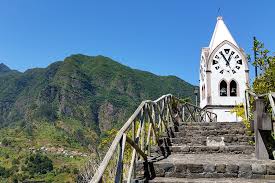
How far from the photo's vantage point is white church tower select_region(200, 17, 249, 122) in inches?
→ 1145

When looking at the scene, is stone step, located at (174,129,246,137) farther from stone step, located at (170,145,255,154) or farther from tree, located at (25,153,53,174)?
tree, located at (25,153,53,174)

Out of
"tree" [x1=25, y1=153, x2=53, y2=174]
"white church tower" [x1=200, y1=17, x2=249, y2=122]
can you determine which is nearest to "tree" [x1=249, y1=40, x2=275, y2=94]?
"white church tower" [x1=200, y1=17, x2=249, y2=122]

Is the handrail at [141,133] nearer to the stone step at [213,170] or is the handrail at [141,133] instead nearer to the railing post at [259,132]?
the stone step at [213,170]

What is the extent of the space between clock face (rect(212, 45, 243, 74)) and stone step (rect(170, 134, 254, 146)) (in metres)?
21.3

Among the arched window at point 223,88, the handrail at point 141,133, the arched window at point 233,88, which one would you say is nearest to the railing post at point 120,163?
the handrail at point 141,133

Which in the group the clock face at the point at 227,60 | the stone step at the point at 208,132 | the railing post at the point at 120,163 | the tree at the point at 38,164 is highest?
the clock face at the point at 227,60

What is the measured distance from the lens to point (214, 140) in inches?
364

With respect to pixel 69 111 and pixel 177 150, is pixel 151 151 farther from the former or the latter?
pixel 69 111

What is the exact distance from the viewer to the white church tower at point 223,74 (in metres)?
29.1

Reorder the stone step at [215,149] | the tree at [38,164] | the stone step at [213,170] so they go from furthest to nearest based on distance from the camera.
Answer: the tree at [38,164]
the stone step at [215,149]
the stone step at [213,170]

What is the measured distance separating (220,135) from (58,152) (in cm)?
13250

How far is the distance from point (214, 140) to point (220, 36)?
925 inches

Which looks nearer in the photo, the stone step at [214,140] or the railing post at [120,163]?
the railing post at [120,163]

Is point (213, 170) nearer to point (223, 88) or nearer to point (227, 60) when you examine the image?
point (223, 88)
